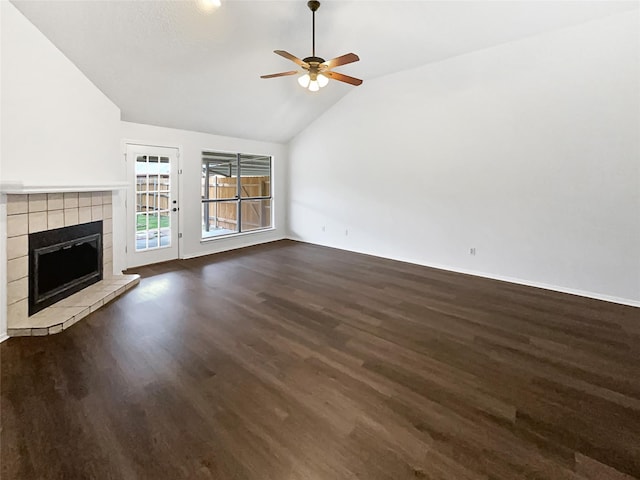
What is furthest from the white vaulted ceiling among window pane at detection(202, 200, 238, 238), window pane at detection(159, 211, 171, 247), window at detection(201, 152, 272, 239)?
window pane at detection(202, 200, 238, 238)

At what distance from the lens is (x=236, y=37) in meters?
3.78

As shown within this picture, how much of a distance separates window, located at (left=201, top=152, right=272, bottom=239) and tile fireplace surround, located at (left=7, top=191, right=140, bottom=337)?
2.43m

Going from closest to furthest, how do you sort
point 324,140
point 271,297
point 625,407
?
point 625,407, point 271,297, point 324,140

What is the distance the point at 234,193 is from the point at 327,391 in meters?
5.44

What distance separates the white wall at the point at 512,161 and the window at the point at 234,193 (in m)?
2.10

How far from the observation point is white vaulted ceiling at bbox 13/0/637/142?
3166mm

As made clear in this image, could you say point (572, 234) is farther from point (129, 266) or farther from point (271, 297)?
point (129, 266)

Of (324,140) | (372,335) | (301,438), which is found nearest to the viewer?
(301,438)

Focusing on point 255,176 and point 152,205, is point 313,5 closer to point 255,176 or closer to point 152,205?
point 152,205

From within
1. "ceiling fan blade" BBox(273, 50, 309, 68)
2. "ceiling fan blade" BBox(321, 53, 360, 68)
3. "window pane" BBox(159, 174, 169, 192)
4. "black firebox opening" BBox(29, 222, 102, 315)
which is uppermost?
"ceiling fan blade" BBox(273, 50, 309, 68)

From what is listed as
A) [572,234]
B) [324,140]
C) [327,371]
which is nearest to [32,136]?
[327,371]

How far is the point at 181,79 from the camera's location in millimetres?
4270

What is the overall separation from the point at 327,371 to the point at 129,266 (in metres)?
4.21

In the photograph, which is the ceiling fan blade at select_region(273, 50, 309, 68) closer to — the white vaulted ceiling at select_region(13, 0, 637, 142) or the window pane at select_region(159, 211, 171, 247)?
the white vaulted ceiling at select_region(13, 0, 637, 142)
